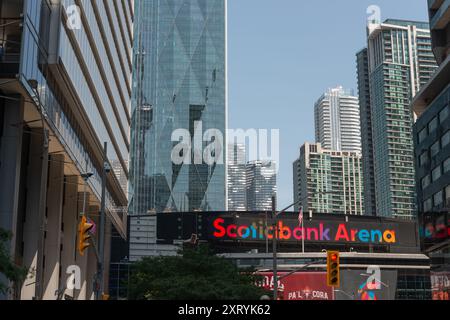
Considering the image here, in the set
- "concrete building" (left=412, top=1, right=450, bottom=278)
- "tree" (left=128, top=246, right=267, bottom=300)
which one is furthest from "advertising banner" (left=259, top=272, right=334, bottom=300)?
"tree" (left=128, top=246, right=267, bottom=300)

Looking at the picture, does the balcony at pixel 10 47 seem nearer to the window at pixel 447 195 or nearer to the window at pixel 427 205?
the window at pixel 447 195

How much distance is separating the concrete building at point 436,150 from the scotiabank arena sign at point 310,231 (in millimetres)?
27074

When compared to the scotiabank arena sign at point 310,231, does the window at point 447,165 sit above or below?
above

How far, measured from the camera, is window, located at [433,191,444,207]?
7481 cm

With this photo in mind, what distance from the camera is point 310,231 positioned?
358 feet

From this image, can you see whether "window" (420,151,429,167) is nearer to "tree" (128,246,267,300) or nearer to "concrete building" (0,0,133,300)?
"concrete building" (0,0,133,300)

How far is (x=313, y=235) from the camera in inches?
4289

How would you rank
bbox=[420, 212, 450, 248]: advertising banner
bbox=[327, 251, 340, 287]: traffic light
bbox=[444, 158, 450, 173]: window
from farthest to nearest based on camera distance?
bbox=[444, 158, 450, 173]: window
bbox=[420, 212, 450, 248]: advertising banner
bbox=[327, 251, 340, 287]: traffic light

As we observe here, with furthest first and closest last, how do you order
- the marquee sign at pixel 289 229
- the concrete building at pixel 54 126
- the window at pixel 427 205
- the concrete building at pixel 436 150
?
the marquee sign at pixel 289 229, the window at pixel 427 205, the concrete building at pixel 436 150, the concrete building at pixel 54 126

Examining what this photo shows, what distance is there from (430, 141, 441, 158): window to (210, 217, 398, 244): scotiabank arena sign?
3088cm

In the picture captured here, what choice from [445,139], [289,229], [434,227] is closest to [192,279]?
[445,139]

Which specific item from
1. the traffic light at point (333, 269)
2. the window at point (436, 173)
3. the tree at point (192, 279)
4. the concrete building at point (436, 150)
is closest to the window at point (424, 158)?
the concrete building at point (436, 150)

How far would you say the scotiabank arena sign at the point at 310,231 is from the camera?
10538 centimetres
